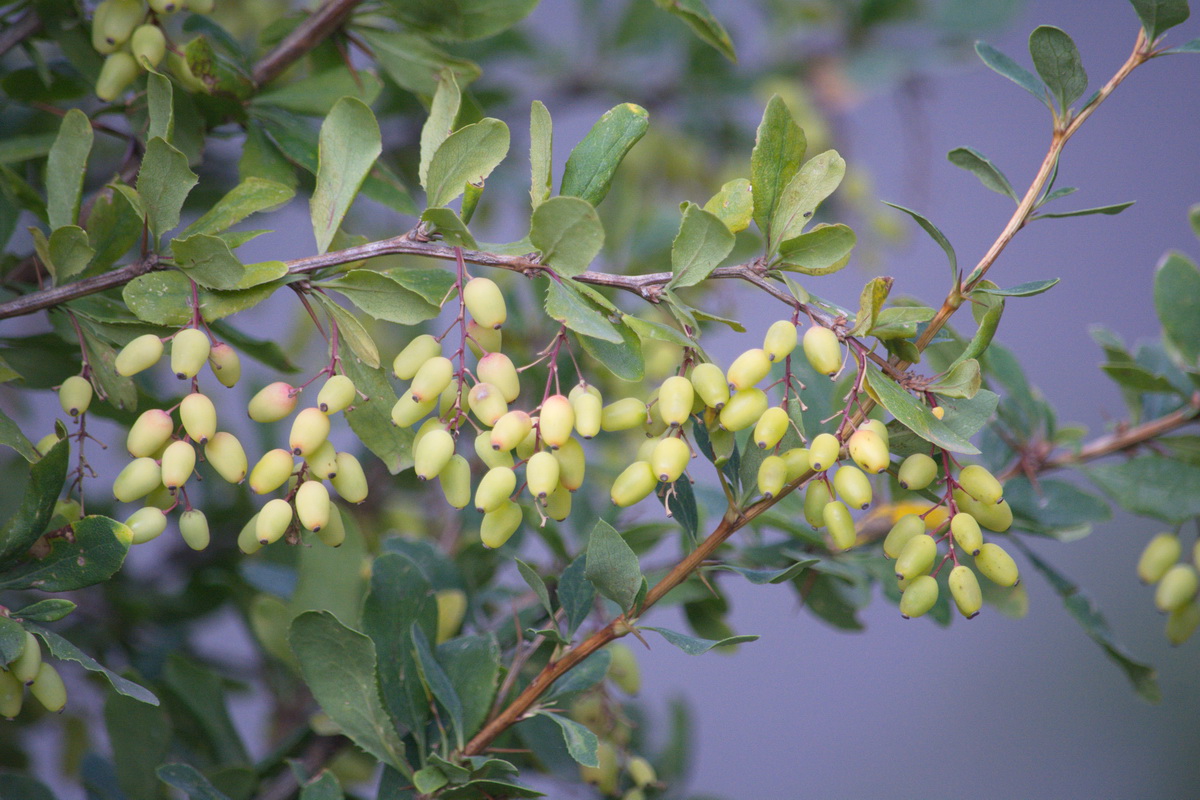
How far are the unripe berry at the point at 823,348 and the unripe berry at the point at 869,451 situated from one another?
3cm

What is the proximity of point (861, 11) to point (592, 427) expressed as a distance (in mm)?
883

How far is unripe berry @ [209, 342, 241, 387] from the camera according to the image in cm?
40

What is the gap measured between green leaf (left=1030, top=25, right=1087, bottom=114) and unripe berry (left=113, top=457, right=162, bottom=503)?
43 cm

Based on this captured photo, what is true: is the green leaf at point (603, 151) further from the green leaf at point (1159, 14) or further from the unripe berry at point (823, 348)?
the green leaf at point (1159, 14)

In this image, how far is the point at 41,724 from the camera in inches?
33.5

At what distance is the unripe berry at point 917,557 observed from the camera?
410 millimetres

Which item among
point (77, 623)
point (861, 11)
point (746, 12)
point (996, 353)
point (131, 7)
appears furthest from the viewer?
point (746, 12)

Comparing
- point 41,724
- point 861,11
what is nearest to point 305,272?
point 41,724

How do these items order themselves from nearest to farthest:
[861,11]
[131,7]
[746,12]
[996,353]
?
[131,7] < [996,353] < [861,11] < [746,12]

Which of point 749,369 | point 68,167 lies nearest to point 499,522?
point 749,369

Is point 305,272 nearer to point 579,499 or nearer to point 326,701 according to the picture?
point 326,701

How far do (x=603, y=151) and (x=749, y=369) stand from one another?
0.12 metres

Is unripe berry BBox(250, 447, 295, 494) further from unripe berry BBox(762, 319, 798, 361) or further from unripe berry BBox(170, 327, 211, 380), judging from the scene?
unripe berry BBox(762, 319, 798, 361)

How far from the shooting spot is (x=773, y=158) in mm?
395
